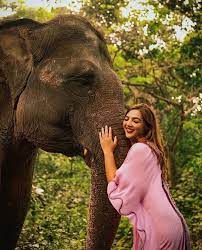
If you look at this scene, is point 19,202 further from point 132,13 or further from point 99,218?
point 132,13

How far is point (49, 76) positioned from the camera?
10.2 feet

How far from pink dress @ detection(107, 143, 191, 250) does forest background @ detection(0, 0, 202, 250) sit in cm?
283

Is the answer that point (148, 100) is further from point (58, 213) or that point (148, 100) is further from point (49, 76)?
point (49, 76)

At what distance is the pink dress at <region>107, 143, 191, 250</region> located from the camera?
97.0 inches

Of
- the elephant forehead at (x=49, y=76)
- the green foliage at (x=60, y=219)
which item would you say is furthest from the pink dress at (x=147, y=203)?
the green foliage at (x=60, y=219)

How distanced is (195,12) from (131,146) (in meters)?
4.57

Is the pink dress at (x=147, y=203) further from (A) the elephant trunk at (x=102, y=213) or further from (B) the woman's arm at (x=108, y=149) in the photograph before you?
(A) the elephant trunk at (x=102, y=213)

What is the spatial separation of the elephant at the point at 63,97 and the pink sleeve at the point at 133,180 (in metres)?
0.25

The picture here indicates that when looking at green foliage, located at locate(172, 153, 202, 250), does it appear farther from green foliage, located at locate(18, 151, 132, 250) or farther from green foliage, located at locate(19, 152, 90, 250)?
green foliage, located at locate(19, 152, 90, 250)

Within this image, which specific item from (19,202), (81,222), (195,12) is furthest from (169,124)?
(19,202)

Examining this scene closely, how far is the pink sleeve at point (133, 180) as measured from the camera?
8.14 ft

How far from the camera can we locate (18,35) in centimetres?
336

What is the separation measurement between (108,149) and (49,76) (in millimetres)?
640

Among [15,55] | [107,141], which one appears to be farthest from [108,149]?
[15,55]
